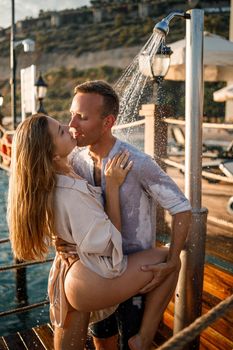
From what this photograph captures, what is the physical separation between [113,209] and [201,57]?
1.06 meters

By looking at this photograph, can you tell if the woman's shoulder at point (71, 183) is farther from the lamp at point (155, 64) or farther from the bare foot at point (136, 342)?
the lamp at point (155, 64)

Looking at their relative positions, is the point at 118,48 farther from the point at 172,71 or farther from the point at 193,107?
the point at 193,107

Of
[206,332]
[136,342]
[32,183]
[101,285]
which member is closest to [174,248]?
[101,285]

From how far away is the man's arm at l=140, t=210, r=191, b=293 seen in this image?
6.95 ft

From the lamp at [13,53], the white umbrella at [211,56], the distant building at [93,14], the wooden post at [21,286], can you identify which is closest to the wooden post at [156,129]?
the wooden post at [21,286]

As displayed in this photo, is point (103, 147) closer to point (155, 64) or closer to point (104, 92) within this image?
point (104, 92)

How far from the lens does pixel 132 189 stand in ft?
7.13

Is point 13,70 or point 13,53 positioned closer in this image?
point 13,70

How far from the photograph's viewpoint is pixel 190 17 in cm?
233

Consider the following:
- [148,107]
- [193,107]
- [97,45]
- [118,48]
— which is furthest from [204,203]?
[97,45]

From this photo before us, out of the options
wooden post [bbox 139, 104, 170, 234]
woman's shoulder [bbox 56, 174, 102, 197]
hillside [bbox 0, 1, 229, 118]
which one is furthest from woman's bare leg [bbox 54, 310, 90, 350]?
hillside [bbox 0, 1, 229, 118]

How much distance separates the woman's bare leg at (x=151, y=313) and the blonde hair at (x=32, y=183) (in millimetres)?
685

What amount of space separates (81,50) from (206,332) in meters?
73.3

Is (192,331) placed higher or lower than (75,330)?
higher
